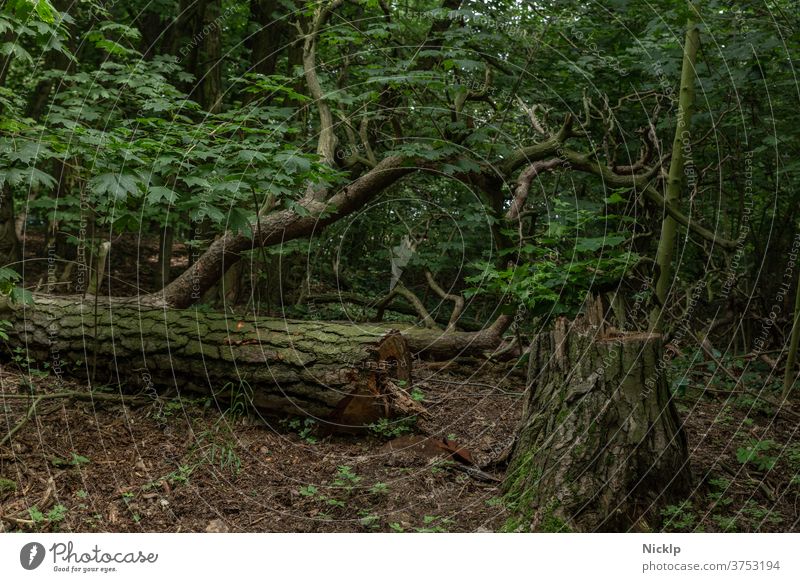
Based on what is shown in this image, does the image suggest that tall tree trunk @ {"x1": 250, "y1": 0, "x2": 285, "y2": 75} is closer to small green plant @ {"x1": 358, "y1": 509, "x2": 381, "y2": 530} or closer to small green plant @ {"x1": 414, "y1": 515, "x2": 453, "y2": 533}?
small green plant @ {"x1": 358, "y1": 509, "x2": 381, "y2": 530}

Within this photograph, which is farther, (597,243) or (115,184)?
(597,243)

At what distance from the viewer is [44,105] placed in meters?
9.08

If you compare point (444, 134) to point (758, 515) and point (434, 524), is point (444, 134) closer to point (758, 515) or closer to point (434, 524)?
point (434, 524)

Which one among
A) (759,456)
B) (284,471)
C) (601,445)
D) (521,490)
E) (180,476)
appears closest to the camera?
(601,445)

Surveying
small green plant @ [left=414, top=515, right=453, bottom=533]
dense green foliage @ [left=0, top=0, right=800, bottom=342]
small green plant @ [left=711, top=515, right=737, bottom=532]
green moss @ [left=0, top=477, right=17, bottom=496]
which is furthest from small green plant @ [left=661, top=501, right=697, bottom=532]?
green moss @ [left=0, top=477, right=17, bottom=496]

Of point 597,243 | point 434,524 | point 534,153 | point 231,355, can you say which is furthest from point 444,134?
point 434,524

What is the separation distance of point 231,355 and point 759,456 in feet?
13.0

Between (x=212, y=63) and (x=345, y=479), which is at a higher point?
(x=212, y=63)

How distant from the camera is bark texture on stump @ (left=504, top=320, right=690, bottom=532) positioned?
364 cm

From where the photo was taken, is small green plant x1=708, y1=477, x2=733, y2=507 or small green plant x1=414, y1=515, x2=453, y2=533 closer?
small green plant x1=414, y1=515, x2=453, y2=533

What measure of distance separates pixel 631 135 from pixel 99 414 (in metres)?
6.23

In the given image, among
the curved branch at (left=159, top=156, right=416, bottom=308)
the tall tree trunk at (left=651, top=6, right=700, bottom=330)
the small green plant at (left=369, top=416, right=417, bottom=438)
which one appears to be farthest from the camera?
the curved branch at (left=159, top=156, right=416, bottom=308)

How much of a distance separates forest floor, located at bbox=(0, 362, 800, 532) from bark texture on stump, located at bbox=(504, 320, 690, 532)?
0.61 feet

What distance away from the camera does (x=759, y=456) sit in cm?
446
